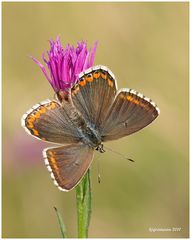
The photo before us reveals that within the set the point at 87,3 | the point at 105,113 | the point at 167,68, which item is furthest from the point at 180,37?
the point at 105,113

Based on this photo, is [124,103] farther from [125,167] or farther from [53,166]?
[125,167]

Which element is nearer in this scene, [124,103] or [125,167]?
[124,103]

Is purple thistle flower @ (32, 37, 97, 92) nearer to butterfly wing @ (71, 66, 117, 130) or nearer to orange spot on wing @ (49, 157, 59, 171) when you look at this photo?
butterfly wing @ (71, 66, 117, 130)

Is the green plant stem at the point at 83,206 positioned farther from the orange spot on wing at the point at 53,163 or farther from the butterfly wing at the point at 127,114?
the butterfly wing at the point at 127,114

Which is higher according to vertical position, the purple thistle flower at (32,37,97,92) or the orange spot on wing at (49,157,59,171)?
the purple thistle flower at (32,37,97,92)

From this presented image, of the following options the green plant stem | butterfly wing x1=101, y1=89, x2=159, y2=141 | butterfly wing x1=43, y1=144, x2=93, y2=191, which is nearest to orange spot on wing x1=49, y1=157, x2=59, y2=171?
butterfly wing x1=43, y1=144, x2=93, y2=191

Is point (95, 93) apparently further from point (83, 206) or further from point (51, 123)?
point (83, 206)

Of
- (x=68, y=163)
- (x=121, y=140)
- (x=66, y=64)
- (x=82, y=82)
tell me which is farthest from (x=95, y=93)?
(x=121, y=140)
